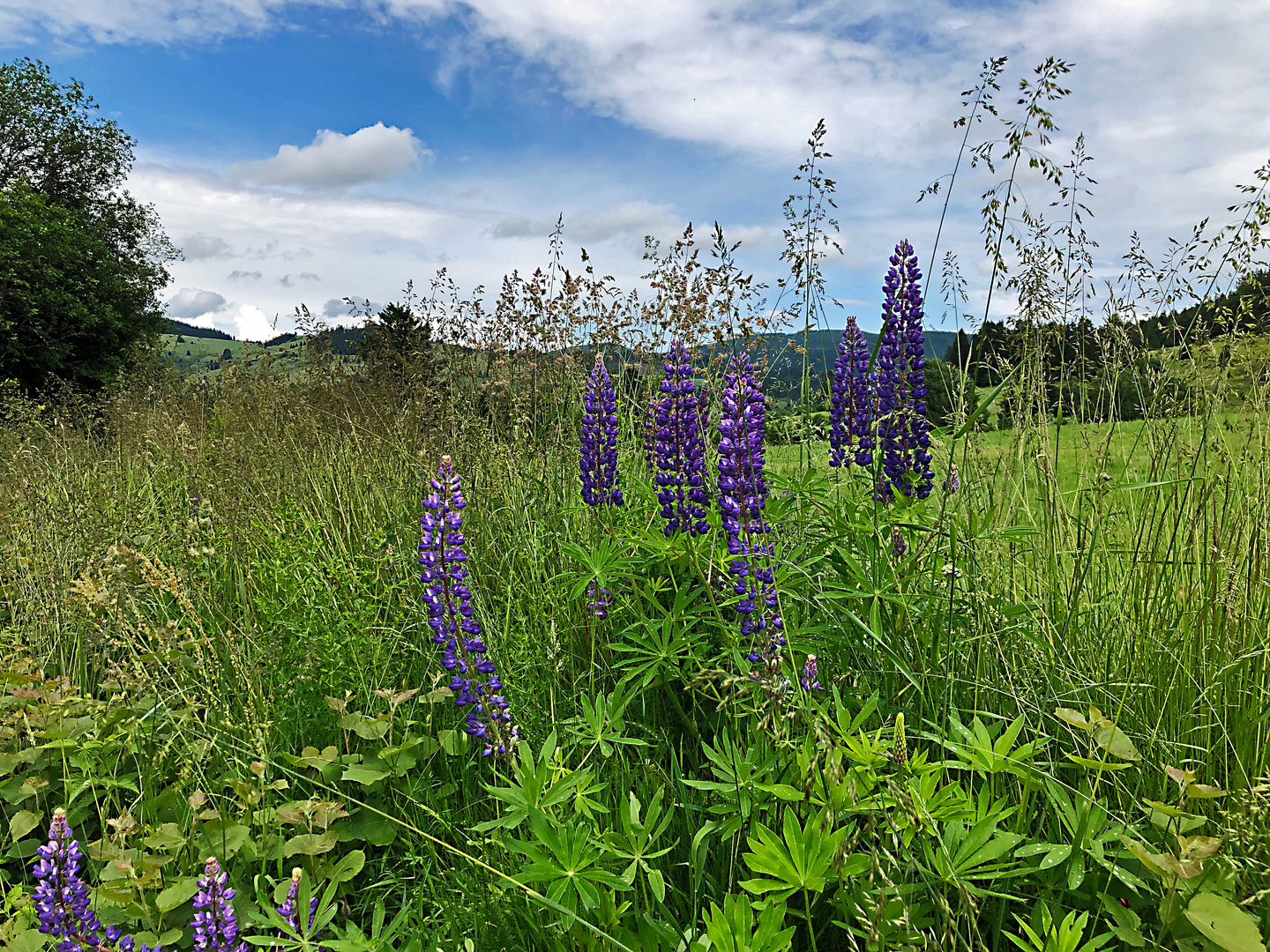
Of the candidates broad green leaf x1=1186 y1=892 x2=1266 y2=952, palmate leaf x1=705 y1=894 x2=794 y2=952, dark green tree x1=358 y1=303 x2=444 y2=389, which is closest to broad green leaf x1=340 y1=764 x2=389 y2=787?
palmate leaf x1=705 y1=894 x2=794 y2=952

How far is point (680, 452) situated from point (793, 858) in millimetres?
1389

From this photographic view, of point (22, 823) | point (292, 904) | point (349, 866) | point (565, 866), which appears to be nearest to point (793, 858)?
point (565, 866)

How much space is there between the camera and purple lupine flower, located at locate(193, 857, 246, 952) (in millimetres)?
1774

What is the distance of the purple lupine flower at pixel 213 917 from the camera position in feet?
5.82

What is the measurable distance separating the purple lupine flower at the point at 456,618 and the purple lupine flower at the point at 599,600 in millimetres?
449

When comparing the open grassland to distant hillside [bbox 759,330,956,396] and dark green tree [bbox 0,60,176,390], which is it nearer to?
distant hillside [bbox 759,330,956,396]

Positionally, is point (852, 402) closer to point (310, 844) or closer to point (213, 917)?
point (310, 844)

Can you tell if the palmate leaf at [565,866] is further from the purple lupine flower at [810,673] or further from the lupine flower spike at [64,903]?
the lupine flower spike at [64,903]

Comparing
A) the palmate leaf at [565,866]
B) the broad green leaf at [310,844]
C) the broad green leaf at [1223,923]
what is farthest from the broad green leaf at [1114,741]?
the broad green leaf at [310,844]

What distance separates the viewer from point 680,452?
2578mm

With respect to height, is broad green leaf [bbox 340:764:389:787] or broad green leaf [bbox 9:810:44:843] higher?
broad green leaf [bbox 340:764:389:787]

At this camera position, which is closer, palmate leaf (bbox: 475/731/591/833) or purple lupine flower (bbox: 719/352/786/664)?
palmate leaf (bbox: 475/731/591/833)

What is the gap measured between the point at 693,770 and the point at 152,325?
114 feet

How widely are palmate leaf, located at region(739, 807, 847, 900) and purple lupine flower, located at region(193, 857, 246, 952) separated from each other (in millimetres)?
1315
